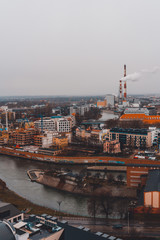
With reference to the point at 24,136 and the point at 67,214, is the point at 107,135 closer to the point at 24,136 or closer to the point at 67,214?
the point at 24,136

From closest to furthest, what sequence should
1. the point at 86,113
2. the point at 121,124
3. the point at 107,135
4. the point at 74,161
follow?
the point at 74,161
the point at 107,135
the point at 121,124
the point at 86,113

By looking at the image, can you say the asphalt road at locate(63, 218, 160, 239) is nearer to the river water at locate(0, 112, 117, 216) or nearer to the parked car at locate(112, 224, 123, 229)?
the parked car at locate(112, 224, 123, 229)

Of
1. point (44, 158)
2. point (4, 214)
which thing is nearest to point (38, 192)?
point (4, 214)

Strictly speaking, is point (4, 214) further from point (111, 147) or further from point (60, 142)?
point (60, 142)

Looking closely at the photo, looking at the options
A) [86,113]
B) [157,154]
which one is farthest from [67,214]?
[86,113]

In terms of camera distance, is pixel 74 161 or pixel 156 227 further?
pixel 74 161
